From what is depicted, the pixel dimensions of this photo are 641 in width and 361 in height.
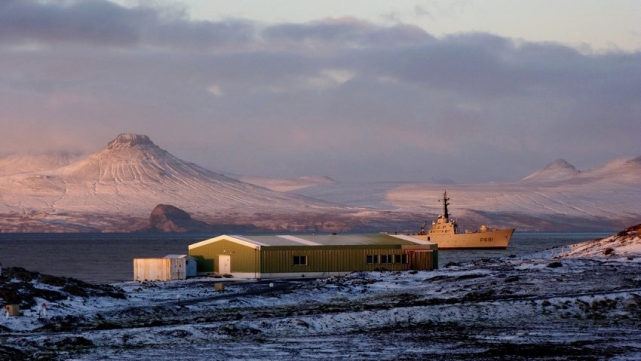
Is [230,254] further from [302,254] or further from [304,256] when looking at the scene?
[304,256]

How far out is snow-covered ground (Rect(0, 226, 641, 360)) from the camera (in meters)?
33.1

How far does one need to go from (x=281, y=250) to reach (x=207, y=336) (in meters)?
38.0

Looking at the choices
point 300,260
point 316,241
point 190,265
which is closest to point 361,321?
point 300,260

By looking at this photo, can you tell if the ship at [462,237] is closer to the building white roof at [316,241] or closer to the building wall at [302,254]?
the building white roof at [316,241]

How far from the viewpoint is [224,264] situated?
2982 inches

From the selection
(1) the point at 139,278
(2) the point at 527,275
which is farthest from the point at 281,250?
(2) the point at 527,275

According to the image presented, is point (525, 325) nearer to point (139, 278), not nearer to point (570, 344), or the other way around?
point (570, 344)

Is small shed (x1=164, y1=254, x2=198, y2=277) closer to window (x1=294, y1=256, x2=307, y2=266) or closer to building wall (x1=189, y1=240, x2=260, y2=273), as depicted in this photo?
building wall (x1=189, y1=240, x2=260, y2=273)

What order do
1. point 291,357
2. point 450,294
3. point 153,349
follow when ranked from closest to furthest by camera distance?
point 291,357
point 153,349
point 450,294

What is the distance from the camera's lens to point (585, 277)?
55.4 m

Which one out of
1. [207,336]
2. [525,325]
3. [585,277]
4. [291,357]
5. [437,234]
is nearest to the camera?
[291,357]

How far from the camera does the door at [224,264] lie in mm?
75312

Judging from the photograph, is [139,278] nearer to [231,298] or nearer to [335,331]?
[231,298]

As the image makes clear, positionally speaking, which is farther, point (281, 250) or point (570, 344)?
point (281, 250)
